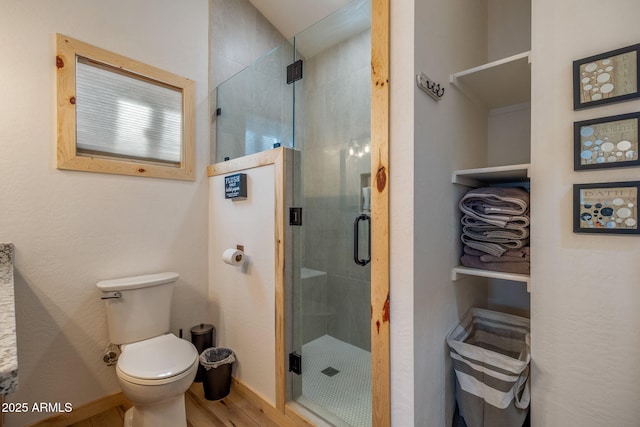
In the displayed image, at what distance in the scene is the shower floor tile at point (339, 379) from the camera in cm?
157

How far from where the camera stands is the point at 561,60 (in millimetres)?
1126

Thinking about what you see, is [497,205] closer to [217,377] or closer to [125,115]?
[217,377]

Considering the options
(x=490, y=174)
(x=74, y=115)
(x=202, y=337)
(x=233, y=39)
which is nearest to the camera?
(x=490, y=174)

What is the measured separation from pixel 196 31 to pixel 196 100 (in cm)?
55

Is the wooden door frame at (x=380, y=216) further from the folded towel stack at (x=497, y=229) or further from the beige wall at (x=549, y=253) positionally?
the folded towel stack at (x=497, y=229)

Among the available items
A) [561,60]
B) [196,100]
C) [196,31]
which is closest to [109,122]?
[196,100]

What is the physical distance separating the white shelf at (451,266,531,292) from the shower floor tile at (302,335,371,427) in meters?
0.87

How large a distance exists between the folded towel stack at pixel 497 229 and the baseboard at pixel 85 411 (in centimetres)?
227

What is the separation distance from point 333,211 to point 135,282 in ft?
4.30

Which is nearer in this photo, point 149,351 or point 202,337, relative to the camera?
point 149,351

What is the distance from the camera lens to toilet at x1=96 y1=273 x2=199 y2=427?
1.36 meters

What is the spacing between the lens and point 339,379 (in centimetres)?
187

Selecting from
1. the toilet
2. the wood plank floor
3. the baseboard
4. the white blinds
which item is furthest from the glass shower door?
the baseboard

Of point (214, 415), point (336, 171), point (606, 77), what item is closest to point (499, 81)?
point (606, 77)
